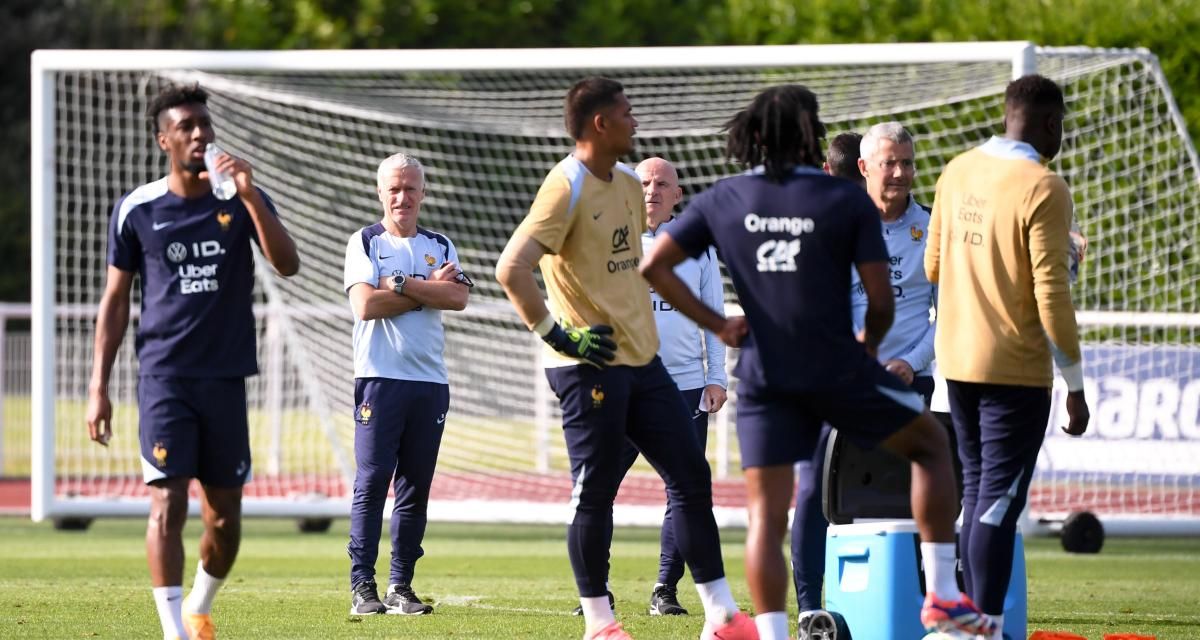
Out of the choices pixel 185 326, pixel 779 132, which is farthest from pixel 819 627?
pixel 185 326

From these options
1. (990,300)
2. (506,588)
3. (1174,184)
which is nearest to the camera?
(990,300)

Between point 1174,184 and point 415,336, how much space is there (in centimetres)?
819

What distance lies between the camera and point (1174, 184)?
1450 centimetres

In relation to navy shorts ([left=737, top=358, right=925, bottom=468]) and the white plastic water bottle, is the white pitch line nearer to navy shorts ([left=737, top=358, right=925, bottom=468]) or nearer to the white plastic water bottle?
navy shorts ([left=737, top=358, right=925, bottom=468])

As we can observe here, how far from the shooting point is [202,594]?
646 cm

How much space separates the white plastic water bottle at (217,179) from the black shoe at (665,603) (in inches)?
122

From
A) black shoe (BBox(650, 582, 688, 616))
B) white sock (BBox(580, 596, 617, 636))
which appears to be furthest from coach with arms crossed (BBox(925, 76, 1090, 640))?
Answer: black shoe (BBox(650, 582, 688, 616))

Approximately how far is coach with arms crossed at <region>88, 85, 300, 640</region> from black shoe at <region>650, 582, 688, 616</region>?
2.48 metres

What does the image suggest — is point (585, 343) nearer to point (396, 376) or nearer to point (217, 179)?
point (217, 179)

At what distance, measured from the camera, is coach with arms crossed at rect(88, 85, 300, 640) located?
6250 mm

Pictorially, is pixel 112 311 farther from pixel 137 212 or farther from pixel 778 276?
pixel 778 276

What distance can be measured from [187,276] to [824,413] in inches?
86.2

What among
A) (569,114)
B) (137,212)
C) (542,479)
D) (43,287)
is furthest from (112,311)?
(542,479)

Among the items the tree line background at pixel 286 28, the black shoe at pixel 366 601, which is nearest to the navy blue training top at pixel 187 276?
the black shoe at pixel 366 601
